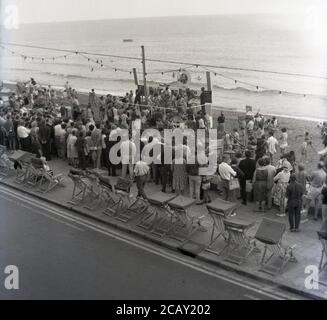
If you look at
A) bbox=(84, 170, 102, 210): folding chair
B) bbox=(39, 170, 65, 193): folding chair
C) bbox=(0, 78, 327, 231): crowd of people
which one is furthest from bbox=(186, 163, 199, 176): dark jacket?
bbox=(39, 170, 65, 193): folding chair

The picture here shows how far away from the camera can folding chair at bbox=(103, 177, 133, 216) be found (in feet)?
41.9

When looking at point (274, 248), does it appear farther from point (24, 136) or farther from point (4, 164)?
point (24, 136)

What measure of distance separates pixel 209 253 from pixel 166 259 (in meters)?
0.92

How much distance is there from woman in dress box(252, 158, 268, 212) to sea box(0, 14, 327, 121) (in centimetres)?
1483

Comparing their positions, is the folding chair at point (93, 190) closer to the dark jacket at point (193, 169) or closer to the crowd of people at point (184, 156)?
the crowd of people at point (184, 156)

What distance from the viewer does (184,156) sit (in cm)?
1391

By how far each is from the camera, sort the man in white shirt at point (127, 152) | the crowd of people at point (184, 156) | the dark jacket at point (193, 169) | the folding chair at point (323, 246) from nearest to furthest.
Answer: the folding chair at point (323, 246), the crowd of people at point (184, 156), the dark jacket at point (193, 169), the man in white shirt at point (127, 152)

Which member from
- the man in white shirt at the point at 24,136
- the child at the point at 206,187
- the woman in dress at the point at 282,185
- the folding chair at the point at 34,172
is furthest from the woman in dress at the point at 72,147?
the woman in dress at the point at 282,185

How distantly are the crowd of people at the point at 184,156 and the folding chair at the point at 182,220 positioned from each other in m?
1.62

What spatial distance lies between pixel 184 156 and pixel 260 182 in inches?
88.4

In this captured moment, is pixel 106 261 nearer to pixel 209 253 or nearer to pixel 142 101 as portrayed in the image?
pixel 209 253

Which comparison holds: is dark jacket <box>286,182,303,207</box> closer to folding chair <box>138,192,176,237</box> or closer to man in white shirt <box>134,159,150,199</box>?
folding chair <box>138,192,176,237</box>

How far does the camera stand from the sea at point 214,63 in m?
48.6

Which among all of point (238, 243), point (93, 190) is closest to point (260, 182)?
point (238, 243)
